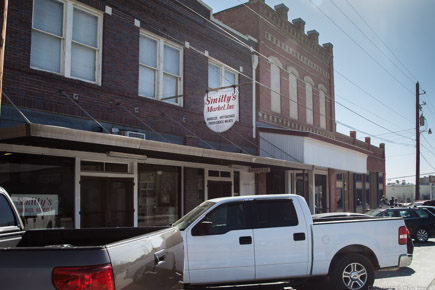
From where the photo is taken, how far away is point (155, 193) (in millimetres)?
12992

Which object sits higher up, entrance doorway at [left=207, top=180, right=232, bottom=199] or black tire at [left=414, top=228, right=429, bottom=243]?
entrance doorway at [left=207, top=180, right=232, bottom=199]

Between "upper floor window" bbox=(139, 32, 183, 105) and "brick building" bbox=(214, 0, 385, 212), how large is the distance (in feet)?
13.8

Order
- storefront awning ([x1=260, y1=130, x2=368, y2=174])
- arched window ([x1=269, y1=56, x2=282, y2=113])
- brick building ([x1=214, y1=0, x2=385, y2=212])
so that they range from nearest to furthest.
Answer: storefront awning ([x1=260, y1=130, x2=368, y2=174])
brick building ([x1=214, y1=0, x2=385, y2=212])
arched window ([x1=269, y1=56, x2=282, y2=113])

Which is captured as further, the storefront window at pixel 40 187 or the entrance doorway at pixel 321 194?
the entrance doorway at pixel 321 194

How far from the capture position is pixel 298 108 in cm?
2330

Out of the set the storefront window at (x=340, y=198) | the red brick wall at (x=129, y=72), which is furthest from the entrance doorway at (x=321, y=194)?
the red brick wall at (x=129, y=72)

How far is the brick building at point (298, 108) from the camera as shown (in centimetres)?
1841

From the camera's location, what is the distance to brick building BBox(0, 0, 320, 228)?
9258 mm

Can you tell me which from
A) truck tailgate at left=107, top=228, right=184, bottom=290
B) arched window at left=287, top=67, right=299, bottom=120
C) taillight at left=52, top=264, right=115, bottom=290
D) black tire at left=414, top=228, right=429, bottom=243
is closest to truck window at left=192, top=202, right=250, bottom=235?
truck tailgate at left=107, top=228, right=184, bottom=290

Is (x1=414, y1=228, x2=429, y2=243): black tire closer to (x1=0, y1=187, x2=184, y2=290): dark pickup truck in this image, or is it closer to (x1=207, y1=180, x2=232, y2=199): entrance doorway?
(x1=207, y1=180, x2=232, y2=199): entrance doorway

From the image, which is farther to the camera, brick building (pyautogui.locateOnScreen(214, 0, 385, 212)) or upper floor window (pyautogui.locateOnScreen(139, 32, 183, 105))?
brick building (pyautogui.locateOnScreen(214, 0, 385, 212))

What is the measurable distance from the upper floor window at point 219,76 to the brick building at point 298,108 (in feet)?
5.74

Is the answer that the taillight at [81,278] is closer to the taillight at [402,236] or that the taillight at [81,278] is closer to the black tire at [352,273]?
the black tire at [352,273]

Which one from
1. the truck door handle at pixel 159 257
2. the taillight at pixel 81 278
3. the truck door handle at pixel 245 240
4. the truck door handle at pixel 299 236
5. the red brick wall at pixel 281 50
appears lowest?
the truck door handle at pixel 245 240
